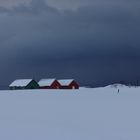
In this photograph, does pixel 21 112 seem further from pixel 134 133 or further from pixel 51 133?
pixel 134 133

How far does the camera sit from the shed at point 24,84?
6775 cm

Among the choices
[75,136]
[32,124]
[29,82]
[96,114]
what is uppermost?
[29,82]

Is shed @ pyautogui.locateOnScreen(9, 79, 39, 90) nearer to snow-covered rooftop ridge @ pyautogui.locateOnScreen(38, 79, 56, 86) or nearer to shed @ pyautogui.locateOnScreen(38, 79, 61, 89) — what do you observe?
shed @ pyautogui.locateOnScreen(38, 79, 61, 89)

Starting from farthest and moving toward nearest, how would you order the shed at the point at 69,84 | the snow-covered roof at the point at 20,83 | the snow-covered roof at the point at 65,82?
the snow-covered roof at the point at 65,82
the shed at the point at 69,84
the snow-covered roof at the point at 20,83

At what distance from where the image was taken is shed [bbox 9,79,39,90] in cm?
6775

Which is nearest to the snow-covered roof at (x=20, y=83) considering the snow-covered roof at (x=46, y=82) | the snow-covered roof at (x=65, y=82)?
the snow-covered roof at (x=46, y=82)

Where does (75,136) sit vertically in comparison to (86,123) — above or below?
below

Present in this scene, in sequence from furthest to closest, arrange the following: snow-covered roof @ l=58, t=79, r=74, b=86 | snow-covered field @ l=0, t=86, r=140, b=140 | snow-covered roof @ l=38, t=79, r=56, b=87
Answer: snow-covered roof @ l=58, t=79, r=74, b=86 < snow-covered roof @ l=38, t=79, r=56, b=87 < snow-covered field @ l=0, t=86, r=140, b=140

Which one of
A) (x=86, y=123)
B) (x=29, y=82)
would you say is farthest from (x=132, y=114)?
(x=29, y=82)

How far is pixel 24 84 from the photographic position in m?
68.2

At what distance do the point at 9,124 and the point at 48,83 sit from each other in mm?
57812

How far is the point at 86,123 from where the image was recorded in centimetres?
1405

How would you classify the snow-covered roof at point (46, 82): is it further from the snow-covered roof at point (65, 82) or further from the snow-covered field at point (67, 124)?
the snow-covered field at point (67, 124)

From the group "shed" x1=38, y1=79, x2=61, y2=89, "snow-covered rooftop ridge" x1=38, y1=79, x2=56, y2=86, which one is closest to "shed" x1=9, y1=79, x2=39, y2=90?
"shed" x1=38, y1=79, x2=61, y2=89
